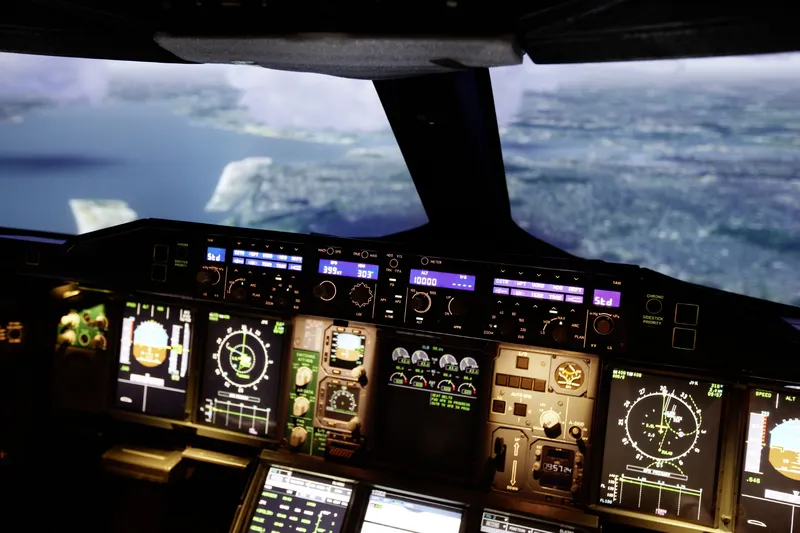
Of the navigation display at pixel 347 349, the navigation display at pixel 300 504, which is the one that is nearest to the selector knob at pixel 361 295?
the navigation display at pixel 347 349

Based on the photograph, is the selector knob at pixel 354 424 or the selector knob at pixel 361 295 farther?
the selector knob at pixel 354 424

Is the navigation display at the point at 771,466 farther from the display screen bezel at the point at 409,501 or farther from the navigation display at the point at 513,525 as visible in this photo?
the display screen bezel at the point at 409,501

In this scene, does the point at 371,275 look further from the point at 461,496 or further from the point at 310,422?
the point at 461,496

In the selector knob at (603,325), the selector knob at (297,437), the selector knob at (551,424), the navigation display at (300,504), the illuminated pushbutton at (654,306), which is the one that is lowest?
the navigation display at (300,504)

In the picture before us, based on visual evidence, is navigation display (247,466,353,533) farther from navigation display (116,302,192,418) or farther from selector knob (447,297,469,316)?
selector knob (447,297,469,316)

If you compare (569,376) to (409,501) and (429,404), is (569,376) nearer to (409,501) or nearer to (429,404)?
(429,404)

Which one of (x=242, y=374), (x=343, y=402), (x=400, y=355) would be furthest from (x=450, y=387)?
(x=242, y=374)
